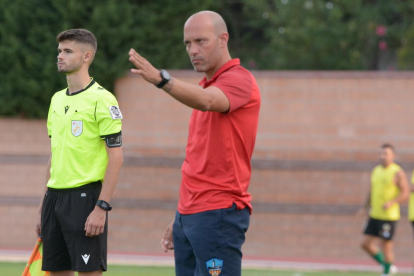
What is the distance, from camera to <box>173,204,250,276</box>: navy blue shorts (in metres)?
4.38

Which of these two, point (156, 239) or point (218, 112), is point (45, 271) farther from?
point (156, 239)

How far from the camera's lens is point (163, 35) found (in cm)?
1485

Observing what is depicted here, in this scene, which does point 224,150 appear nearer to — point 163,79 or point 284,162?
point 163,79

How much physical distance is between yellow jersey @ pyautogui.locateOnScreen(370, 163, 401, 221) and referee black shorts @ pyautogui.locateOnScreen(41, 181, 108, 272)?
7.53 m

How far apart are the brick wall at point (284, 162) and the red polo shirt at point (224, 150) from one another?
9.94 meters

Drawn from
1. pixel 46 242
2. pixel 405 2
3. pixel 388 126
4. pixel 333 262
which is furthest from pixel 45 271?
pixel 405 2

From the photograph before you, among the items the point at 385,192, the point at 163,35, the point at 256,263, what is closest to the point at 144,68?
the point at 385,192

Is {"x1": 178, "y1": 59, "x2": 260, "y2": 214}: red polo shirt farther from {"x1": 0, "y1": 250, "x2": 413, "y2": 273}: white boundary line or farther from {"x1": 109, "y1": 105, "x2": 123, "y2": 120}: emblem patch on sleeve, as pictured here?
{"x1": 0, "y1": 250, "x2": 413, "y2": 273}: white boundary line

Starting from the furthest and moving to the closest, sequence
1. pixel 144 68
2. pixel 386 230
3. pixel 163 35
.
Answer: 1. pixel 163 35
2. pixel 386 230
3. pixel 144 68

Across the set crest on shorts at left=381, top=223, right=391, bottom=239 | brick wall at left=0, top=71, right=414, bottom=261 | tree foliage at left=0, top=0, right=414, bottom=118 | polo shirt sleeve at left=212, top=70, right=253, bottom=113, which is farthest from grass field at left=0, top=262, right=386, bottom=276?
polo shirt sleeve at left=212, top=70, right=253, bottom=113

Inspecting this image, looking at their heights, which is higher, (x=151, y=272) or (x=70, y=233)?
(x=70, y=233)

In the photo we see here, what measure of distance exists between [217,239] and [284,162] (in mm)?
10077

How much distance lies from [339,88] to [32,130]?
6.16 meters

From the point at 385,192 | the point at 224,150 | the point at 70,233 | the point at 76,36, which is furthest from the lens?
the point at 385,192
